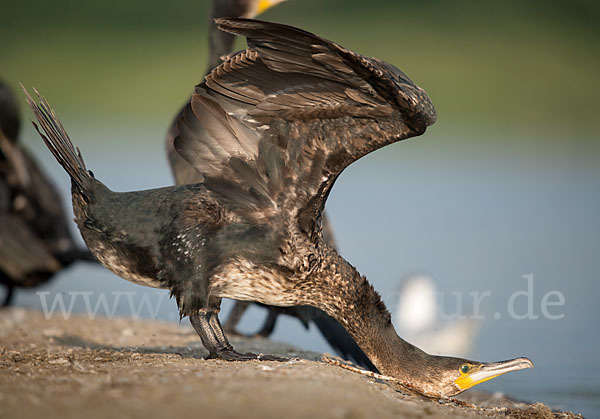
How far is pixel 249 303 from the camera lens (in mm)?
6699

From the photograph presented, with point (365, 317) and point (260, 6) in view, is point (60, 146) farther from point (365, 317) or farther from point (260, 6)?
point (260, 6)

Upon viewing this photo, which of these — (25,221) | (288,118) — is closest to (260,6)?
(25,221)

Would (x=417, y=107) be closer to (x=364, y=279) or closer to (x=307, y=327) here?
(x=364, y=279)

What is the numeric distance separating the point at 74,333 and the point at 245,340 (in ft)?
4.92

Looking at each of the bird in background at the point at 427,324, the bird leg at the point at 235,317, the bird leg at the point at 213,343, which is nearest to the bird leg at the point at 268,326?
the bird leg at the point at 235,317

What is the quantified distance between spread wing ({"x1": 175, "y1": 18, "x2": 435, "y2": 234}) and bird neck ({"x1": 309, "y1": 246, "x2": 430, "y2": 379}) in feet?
1.31

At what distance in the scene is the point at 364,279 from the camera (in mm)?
4559

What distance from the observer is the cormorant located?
3.92 metres

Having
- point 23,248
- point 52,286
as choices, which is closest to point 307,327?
point 23,248

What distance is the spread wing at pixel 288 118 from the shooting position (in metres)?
3.75

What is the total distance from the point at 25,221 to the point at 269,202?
16.0 ft

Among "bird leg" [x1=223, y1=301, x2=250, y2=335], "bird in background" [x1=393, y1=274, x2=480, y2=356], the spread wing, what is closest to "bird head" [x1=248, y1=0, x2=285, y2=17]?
"bird leg" [x1=223, y1=301, x2=250, y2=335]

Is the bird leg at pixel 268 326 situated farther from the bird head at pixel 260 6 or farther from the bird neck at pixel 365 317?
the bird head at pixel 260 6

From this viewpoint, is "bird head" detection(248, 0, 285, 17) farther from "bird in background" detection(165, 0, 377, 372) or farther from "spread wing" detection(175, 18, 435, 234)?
"spread wing" detection(175, 18, 435, 234)
